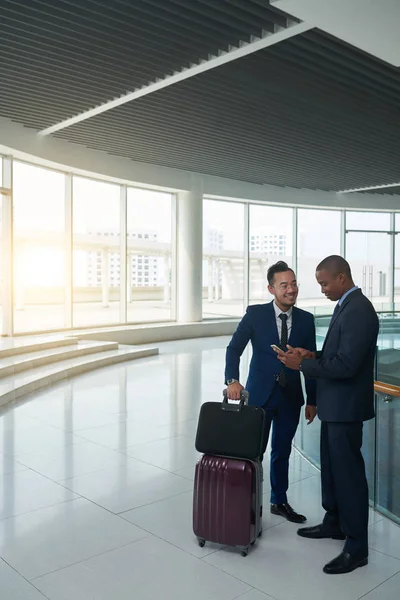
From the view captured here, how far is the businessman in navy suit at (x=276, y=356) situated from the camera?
3.24m

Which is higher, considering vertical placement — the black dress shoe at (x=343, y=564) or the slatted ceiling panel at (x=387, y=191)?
the slatted ceiling panel at (x=387, y=191)

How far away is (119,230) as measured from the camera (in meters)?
13.3

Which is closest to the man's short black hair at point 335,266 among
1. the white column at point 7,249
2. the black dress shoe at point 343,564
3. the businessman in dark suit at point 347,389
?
the businessman in dark suit at point 347,389

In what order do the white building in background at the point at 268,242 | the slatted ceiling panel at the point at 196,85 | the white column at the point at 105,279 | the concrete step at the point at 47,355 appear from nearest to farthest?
1. the slatted ceiling panel at the point at 196,85
2. the concrete step at the point at 47,355
3. the white column at the point at 105,279
4. the white building in background at the point at 268,242

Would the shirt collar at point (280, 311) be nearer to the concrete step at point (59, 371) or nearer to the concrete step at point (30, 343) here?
the concrete step at point (59, 371)

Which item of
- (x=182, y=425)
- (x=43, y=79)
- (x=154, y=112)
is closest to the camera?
(x=182, y=425)

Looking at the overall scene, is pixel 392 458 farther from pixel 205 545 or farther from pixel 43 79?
pixel 43 79

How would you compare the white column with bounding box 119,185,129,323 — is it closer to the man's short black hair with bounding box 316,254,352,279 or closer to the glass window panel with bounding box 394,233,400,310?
the glass window panel with bounding box 394,233,400,310

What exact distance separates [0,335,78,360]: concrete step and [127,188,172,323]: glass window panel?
3467 mm

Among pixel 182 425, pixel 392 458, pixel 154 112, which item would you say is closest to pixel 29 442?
pixel 182 425

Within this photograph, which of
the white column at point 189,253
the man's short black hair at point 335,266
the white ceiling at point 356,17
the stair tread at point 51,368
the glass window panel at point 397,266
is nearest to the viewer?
the man's short black hair at point 335,266

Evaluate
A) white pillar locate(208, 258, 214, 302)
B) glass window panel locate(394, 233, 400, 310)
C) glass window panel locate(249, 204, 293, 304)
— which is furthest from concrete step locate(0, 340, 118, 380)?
glass window panel locate(394, 233, 400, 310)

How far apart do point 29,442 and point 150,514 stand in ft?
6.51

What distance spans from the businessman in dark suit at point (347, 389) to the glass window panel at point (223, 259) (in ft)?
39.7
